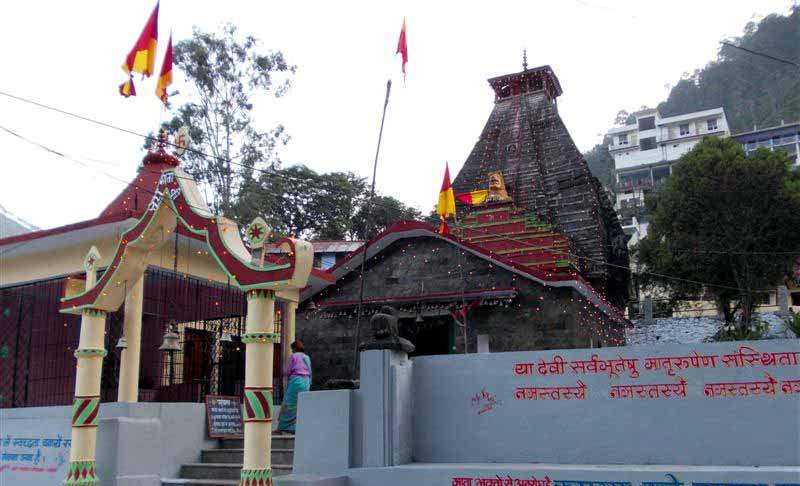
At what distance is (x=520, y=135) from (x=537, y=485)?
1939cm

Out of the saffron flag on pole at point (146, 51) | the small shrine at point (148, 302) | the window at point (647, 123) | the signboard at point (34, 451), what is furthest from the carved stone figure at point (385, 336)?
the window at point (647, 123)

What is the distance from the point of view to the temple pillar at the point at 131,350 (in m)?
9.45

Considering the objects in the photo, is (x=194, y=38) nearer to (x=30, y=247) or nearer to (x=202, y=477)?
(x=30, y=247)

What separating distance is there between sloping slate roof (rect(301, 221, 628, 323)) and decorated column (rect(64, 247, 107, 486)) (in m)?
5.80

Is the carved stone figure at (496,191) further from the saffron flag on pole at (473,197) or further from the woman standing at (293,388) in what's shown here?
the woman standing at (293,388)

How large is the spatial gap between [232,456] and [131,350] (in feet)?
6.88

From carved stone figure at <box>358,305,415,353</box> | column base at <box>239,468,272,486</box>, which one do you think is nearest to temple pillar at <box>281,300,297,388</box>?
carved stone figure at <box>358,305,415,353</box>

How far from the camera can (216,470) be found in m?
8.80

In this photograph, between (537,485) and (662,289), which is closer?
(537,485)

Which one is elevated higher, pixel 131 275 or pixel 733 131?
pixel 733 131

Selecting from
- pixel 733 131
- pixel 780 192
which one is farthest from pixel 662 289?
pixel 733 131

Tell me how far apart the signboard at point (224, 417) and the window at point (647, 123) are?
250ft

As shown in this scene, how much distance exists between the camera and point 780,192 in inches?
976

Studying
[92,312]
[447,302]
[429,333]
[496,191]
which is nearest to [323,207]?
[496,191]
